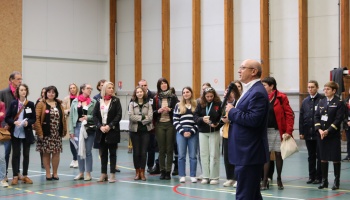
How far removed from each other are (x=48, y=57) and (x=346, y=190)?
44.0 feet

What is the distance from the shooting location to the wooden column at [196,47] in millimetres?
19281

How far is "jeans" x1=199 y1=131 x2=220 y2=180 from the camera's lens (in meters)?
10.1

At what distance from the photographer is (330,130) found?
916 centimetres

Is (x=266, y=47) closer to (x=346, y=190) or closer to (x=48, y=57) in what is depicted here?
(x=48, y=57)

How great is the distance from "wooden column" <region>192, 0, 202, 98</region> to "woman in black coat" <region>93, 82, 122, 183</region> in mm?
9167

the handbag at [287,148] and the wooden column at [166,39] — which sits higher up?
the wooden column at [166,39]

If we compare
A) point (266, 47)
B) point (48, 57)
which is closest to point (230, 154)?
point (266, 47)

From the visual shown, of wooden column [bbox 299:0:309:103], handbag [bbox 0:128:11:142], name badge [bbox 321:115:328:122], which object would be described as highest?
wooden column [bbox 299:0:309:103]

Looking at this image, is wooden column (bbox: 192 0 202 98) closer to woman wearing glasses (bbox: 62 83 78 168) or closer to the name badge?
woman wearing glasses (bbox: 62 83 78 168)

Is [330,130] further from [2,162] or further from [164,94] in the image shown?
[2,162]

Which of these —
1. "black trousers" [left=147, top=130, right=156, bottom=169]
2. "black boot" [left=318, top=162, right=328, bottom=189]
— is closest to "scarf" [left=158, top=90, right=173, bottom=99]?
"black trousers" [left=147, top=130, right=156, bottom=169]

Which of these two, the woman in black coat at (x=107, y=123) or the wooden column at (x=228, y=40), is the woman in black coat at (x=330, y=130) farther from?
the wooden column at (x=228, y=40)

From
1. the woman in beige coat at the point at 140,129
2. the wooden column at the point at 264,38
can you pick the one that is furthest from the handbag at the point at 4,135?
the wooden column at the point at 264,38

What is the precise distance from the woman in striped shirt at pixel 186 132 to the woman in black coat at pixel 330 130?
2.26 m
